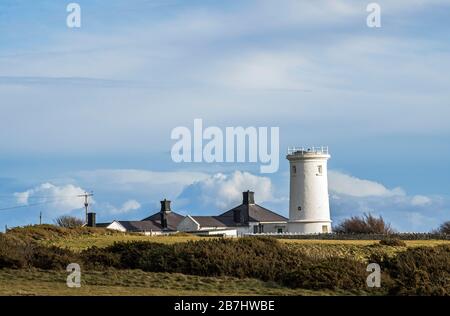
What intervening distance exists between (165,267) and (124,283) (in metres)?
4.39

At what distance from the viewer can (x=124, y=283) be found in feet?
103

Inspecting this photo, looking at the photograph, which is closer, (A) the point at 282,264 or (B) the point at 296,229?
(A) the point at 282,264

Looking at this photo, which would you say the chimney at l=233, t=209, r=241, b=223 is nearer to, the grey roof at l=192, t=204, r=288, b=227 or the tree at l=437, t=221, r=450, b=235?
the grey roof at l=192, t=204, r=288, b=227

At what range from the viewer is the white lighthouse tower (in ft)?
242

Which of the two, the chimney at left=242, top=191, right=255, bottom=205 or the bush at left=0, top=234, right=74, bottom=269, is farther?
the chimney at left=242, top=191, right=255, bottom=205

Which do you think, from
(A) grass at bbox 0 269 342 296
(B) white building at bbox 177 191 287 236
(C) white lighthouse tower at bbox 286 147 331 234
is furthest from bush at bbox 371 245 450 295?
(B) white building at bbox 177 191 287 236

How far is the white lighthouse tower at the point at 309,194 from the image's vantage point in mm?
73812

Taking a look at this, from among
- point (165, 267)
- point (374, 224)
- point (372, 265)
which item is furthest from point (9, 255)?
point (374, 224)

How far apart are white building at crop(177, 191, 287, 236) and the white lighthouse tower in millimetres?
10221

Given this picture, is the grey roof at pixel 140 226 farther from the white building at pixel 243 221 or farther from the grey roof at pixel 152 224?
the white building at pixel 243 221

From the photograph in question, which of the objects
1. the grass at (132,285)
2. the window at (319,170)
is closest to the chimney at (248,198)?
the window at (319,170)

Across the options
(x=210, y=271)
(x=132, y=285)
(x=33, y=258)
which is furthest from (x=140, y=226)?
(x=132, y=285)

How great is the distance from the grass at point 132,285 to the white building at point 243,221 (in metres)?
51.4
